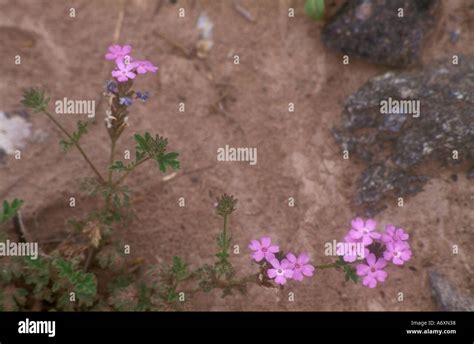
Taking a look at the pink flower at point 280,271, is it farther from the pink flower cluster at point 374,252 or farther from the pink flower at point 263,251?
the pink flower cluster at point 374,252

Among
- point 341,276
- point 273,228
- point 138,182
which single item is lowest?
point 341,276

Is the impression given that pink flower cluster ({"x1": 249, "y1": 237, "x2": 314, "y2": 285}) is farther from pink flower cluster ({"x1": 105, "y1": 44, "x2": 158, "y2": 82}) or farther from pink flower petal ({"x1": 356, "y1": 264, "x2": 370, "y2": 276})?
pink flower cluster ({"x1": 105, "y1": 44, "x2": 158, "y2": 82})

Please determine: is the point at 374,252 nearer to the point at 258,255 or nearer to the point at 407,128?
the point at 258,255

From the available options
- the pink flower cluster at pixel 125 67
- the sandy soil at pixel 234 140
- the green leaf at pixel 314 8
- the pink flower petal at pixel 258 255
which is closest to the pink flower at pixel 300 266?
the pink flower petal at pixel 258 255

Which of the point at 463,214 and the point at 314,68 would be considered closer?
the point at 463,214

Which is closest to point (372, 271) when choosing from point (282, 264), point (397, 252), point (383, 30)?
point (397, 252)
